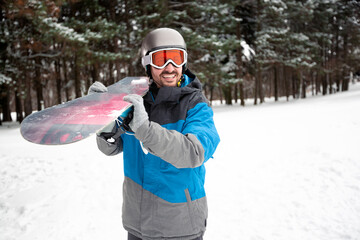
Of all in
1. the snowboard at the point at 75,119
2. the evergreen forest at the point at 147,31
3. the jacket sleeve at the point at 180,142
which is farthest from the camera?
the evergreen forest at the point at 147,31

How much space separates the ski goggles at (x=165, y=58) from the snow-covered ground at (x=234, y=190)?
8.74ft

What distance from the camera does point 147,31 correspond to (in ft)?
36.5

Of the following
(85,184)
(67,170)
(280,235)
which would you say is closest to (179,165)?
(280,235)

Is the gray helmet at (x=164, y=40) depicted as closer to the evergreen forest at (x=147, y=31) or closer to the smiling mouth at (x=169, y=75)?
the smiling mouth at (x=169, y=75)

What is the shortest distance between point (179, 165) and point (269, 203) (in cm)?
357

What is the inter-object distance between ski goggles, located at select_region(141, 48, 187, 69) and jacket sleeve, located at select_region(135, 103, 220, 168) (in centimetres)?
55

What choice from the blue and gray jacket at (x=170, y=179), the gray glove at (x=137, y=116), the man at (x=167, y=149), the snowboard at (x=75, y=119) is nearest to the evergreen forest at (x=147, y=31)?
the snowboard at (x=75, y=119)

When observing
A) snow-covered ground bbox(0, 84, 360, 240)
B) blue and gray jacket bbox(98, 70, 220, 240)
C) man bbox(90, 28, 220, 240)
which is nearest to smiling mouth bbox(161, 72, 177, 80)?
man bbox(90, 28, 220, 240)

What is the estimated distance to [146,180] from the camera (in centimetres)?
146

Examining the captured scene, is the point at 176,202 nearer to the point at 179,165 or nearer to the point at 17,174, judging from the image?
the point at 179,165

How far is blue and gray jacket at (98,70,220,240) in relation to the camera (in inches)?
51.7

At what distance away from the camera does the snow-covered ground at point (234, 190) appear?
3461 mm

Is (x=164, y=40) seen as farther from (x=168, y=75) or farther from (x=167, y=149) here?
(x=167, y=149)

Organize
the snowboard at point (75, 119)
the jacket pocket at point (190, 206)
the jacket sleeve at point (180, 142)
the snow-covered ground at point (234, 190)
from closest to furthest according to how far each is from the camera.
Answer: the jacket sleeve at point (180, 142) < the snowboard at point (75, 119) < the jacket pocket at point (190, 206) < the snow-covered ground at point (234, 190)
